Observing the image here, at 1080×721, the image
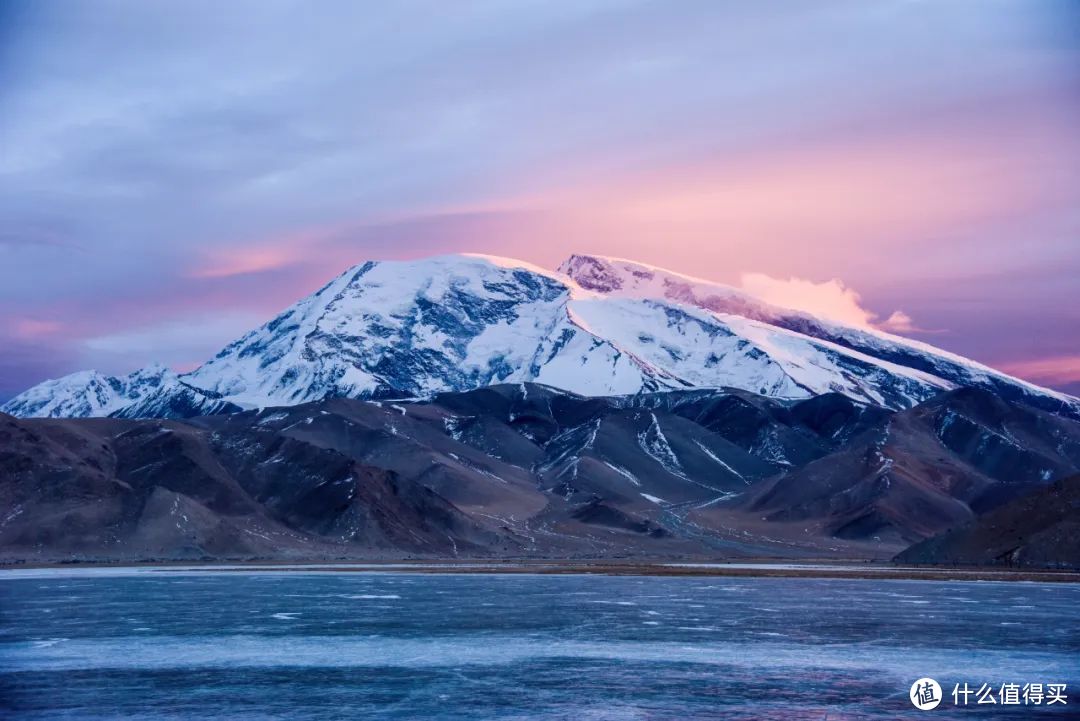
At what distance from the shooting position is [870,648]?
2872 inches

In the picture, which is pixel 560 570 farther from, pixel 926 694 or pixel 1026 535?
pixel 926 694

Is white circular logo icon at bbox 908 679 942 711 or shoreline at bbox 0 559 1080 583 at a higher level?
white circular logo icon at bbox 908 679 942 711

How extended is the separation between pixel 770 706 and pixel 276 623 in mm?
44212

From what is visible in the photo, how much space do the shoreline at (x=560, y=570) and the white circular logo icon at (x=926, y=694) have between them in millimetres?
86619

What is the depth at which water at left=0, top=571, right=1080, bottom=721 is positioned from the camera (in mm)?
54094

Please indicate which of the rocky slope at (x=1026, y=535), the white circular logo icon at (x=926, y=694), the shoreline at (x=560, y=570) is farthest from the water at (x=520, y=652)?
the rocky slope at (x=1026, y=535)

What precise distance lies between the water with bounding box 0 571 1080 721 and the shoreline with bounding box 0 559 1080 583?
2776cm

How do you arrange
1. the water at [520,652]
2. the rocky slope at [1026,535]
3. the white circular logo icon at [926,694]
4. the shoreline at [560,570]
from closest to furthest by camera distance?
1. the white circular logo icon at [926,694]
2. the water at [520,652]
3. the shoreline at [560,570]
4. the rocky slope at [1026,535]

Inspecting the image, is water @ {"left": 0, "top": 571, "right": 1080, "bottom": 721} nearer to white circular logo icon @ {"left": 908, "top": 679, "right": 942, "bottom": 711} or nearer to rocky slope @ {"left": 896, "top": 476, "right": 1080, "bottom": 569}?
white circular logo icon @ {"left": 908, "top": 679, "right": 942, "bottom": 711}

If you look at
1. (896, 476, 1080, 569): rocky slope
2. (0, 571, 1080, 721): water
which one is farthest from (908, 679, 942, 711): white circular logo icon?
(896, 476, 1080, 569): rocky slope

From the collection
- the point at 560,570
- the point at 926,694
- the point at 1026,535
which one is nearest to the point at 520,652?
the point at 926,694

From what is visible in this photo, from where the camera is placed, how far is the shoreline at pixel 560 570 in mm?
151750

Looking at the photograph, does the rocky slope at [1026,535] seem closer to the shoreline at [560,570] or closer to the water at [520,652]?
the shoreline at [560,570]

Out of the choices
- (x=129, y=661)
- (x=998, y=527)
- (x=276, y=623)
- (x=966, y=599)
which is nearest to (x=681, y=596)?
(x=966, y=599)
